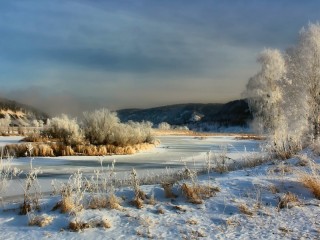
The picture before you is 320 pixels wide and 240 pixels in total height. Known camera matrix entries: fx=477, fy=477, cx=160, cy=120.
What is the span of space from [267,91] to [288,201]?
97.6 feet

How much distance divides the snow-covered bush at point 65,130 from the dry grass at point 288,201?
52.2 feet

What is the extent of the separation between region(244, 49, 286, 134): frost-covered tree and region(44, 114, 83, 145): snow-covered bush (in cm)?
1510

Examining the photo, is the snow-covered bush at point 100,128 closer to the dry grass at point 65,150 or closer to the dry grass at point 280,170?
the dry grass at point 65,150

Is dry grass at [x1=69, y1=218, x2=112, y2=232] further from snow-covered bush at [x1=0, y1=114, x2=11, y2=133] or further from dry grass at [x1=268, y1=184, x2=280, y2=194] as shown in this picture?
snow-covered bush at [x1=0, y1=114, x2=11, y2=133]

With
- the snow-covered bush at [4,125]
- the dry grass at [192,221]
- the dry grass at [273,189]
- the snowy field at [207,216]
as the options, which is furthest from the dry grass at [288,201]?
the snow-covered bush at [4,125]

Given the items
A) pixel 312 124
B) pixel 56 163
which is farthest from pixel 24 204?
pixel 312 124

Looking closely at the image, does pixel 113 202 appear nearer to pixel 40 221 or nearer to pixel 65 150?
pixel 40 221

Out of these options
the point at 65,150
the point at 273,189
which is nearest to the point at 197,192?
the point at 273,189

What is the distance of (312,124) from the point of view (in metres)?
20.1

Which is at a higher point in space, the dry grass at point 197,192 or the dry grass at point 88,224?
the dry grass at point 197,192

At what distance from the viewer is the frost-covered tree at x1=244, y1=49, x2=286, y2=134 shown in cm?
3481

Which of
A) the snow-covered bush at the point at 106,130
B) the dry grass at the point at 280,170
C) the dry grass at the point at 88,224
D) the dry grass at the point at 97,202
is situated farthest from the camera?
the snow-covered bush at the point at 106,130

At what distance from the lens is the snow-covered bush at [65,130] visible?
2264 centimetres

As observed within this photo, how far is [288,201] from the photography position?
7.54 m
